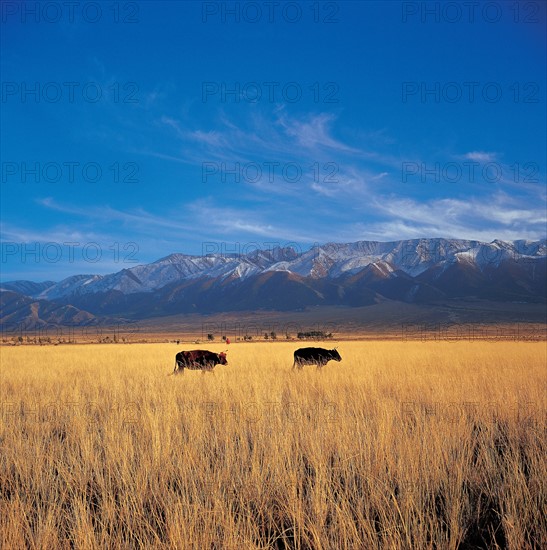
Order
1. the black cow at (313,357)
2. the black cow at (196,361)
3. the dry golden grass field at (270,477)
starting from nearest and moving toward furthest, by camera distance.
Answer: the dry golden grass field at (270,477), the black cow at (196,361), the black cow at (313,357)

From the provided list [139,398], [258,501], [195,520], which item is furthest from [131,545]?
[139,398]

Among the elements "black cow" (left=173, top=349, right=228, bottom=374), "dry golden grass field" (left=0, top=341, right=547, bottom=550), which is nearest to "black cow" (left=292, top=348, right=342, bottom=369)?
"black cow" (left=173, top=349, right=228, bottom=374)

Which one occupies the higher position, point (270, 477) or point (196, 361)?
point (270, 477)

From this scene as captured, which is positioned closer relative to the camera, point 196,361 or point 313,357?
point 196,361

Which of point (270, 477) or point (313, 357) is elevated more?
point (270, 477)

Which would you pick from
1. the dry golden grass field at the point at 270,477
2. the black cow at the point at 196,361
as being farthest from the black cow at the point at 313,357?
the dry golden grass field at the point at 270,477

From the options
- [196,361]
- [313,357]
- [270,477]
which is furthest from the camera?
[313,357]

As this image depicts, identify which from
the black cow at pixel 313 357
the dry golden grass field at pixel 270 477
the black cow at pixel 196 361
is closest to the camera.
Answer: the dry golden grass field at pixel 270 477

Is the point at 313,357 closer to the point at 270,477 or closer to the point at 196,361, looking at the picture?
the point at 196,361

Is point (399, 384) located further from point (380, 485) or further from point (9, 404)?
point (9, 404)

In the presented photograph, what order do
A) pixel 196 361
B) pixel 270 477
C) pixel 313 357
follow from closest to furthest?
pixel 270 477 < pixel 196 361 < pixel 313 357

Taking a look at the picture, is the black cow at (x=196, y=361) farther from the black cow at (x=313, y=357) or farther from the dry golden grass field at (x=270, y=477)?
the dry golden grass field at (x=270, y=477)

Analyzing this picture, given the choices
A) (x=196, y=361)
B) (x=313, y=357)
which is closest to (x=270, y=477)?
(x=196, y=361)

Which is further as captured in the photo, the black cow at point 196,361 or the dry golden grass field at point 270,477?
the black cow at point 196,361
